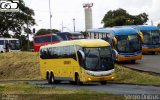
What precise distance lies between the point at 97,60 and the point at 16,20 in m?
78.3

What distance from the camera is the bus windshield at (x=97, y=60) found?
3716 centimetres

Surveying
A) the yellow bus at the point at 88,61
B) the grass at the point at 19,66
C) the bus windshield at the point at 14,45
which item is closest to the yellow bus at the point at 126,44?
the grass at the point at 19,66

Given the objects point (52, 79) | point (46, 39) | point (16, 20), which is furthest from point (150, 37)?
point (16, 20)

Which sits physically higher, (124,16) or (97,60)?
(124,16)

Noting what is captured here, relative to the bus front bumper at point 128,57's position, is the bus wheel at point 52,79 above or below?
below

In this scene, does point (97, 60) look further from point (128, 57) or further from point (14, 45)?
point (14, 45)

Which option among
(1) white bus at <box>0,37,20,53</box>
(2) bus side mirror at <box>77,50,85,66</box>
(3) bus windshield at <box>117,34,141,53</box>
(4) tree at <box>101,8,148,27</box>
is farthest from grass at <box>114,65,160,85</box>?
(4) tree at <box>101,8,148,27</box>

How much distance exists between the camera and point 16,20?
114000mm

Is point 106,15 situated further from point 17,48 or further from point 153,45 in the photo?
point 153,45

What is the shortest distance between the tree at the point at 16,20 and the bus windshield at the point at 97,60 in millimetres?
73454

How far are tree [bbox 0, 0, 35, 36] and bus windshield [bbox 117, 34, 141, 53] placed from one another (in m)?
60.0
